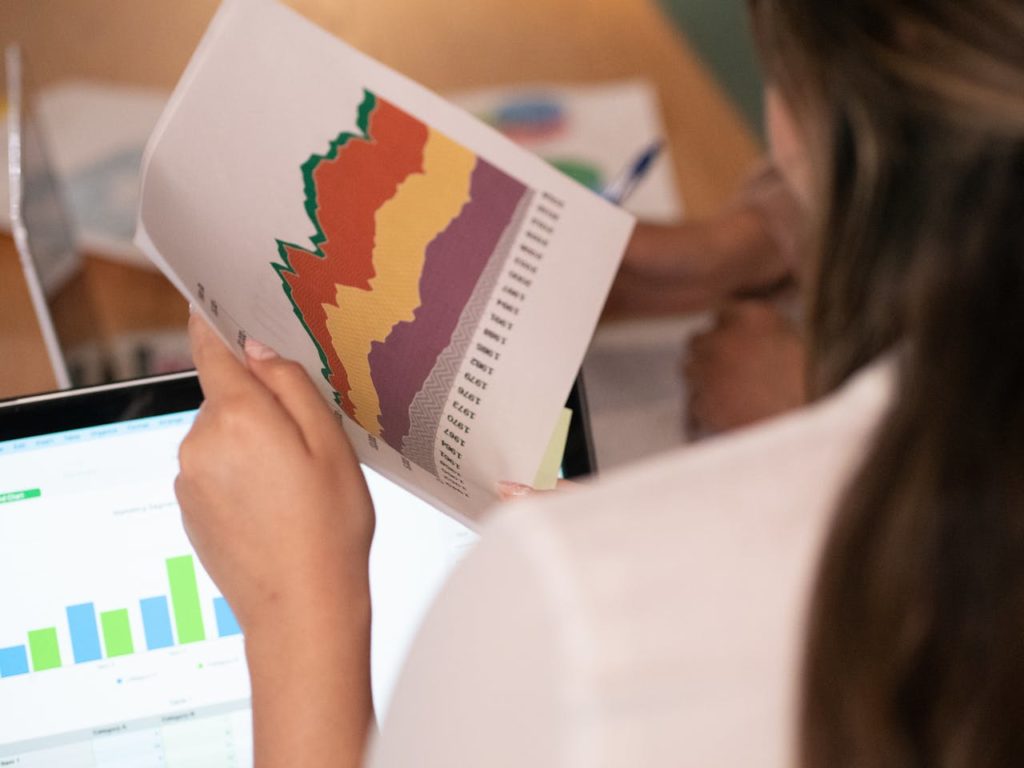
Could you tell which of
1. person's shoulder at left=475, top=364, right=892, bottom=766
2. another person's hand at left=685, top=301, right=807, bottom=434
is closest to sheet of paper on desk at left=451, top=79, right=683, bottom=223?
another person's hand at left=685, top=301, right=807, bottom=434

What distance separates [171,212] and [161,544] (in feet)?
0.56

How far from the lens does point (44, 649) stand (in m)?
0.49

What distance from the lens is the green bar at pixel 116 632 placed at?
0.50 m

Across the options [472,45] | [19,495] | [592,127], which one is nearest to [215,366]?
[19,495]

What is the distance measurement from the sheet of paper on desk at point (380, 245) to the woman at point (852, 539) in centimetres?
17

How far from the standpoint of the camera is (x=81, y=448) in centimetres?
49

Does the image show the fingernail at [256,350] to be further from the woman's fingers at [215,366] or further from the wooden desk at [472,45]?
the wooden desk at [472,45]

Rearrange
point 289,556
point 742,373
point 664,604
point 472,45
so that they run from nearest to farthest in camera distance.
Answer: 1. point 664,604
2. point 289,556
3. point 742,373
4. point 472,45

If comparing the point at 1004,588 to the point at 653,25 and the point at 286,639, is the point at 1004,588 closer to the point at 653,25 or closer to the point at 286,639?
the point at 286,639

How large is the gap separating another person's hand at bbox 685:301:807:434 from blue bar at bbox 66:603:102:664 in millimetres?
465

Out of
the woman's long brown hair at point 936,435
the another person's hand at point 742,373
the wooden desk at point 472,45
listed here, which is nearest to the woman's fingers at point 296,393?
the woman's long brown hair at point 936,435

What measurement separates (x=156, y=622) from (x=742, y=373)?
48 cm

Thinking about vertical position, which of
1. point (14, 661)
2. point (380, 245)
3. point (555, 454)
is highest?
point (380, 245)

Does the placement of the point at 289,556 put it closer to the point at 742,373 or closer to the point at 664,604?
the point at 664,604
